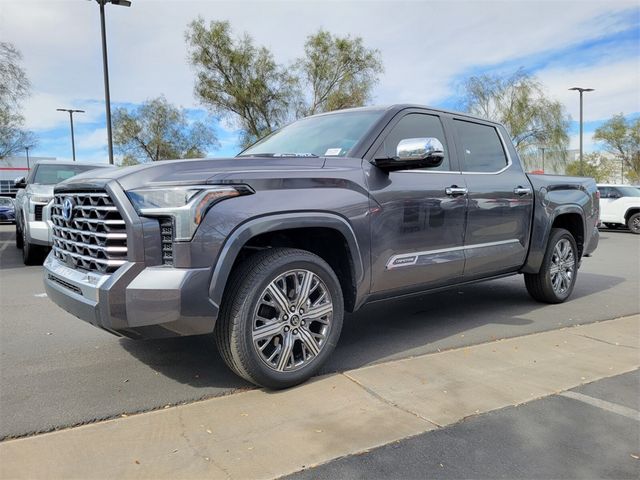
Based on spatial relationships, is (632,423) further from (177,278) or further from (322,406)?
(177,278)

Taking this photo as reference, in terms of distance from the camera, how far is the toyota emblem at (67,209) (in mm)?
3377

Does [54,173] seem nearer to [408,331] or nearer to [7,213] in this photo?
[408,331]

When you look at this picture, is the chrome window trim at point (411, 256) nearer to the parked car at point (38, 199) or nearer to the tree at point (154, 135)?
the parked car at point (38, 199)

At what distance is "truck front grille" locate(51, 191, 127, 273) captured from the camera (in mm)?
2957

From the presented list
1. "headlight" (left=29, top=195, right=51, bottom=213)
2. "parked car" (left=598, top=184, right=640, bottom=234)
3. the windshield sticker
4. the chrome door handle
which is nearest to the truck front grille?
the windshield sticker

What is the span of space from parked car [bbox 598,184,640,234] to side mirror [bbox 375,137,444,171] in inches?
699

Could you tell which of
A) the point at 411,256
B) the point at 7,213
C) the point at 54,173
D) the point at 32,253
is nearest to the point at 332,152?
the point at 411,256

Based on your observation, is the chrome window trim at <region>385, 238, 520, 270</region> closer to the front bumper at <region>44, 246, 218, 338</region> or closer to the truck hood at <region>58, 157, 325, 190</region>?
the truck hood at <region>58, 157, 325, 190</region>

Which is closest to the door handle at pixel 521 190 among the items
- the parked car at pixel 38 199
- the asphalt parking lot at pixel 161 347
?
the asphalt parking lot at pixel 161 347

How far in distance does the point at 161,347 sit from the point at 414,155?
2.48m

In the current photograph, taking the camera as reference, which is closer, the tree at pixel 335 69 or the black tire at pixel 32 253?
the black tire at pixel 32 253

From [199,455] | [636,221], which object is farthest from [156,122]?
[199,455]

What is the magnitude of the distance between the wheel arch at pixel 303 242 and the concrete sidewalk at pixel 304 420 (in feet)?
2.16

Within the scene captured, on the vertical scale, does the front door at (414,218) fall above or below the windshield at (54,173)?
below
